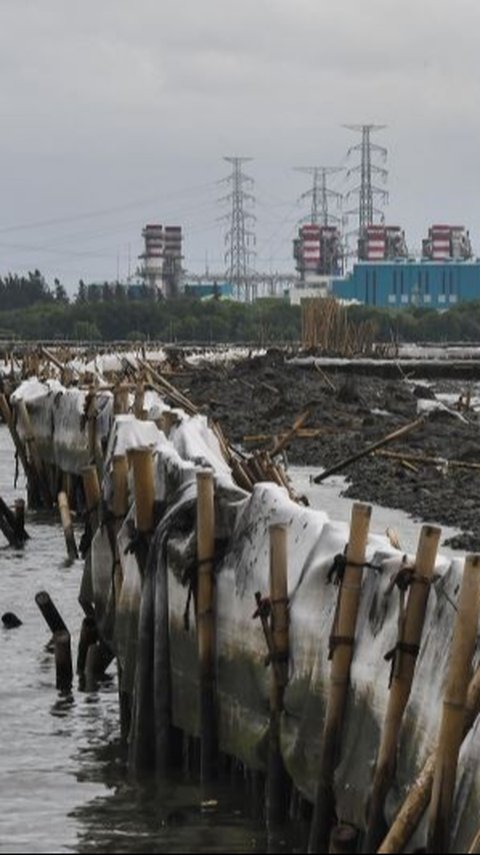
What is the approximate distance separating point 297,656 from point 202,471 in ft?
7.29

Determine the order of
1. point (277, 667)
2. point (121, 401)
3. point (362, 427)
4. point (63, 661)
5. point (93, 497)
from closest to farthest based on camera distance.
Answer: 1. point (277, 667)
2. point (63, 661)
3. point (93, 497)
4. point (121, 401)
5. point (362, 427)

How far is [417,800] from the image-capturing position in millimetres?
10242

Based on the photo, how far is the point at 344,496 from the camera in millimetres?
38125

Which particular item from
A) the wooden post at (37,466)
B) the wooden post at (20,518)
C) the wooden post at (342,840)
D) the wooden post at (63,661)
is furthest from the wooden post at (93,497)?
the wooden post at (37,466)

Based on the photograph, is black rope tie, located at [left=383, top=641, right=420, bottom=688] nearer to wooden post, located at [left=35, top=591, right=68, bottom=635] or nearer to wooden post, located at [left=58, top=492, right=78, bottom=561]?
wooden post, located at [left=35, top=591, right=68, bottom=635]

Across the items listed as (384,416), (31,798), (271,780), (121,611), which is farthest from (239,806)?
(384,416)

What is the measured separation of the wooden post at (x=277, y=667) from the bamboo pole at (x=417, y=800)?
7.50ft

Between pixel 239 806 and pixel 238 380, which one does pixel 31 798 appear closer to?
pixel 239 806

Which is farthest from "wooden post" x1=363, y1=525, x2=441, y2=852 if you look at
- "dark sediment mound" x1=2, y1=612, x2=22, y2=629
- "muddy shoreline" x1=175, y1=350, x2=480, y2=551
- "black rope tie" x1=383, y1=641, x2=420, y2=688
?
"muddy shoreline" x1=175, y1=350, x2=480, y2=551

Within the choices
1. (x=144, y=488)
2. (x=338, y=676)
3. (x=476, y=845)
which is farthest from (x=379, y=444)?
(x=476, y=845)

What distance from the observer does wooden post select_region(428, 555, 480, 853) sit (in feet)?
33.0

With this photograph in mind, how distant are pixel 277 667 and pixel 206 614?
136 cm

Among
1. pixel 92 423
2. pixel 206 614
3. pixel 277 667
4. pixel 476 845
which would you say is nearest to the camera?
pixel 476 845

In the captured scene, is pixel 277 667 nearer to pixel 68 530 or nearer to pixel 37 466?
pixel 68 530
